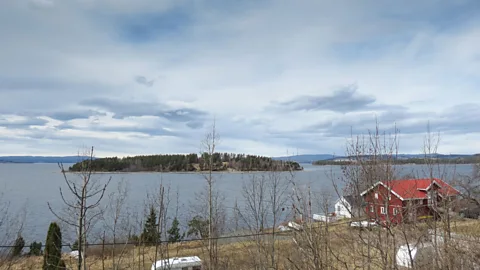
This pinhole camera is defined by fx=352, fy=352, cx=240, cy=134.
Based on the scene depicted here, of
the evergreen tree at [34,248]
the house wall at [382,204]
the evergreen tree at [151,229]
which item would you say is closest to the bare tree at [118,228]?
the evergreen tree at [151,229]

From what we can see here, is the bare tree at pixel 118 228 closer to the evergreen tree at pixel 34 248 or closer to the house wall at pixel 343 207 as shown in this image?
the evergreen tree at pixel 34 248

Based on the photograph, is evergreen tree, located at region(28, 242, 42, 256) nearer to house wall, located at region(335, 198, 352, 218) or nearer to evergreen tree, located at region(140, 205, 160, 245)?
evergreen tree, located at region(140, 205, 160, 245)

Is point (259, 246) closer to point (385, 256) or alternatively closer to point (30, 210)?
point (385, 256)

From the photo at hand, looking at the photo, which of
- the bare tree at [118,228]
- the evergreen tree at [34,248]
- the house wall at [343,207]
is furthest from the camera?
the evergreen tree at [34,248]

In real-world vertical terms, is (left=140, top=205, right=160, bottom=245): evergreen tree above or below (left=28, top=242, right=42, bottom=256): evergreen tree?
above

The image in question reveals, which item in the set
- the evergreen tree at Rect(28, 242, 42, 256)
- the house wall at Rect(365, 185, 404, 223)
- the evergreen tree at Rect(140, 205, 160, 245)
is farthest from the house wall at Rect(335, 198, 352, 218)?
the evergreen tree at Rect(28, 242, 42, 256)

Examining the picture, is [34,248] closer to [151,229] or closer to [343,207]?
[151,229]

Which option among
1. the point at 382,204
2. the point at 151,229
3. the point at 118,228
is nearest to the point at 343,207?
the point at 151,229

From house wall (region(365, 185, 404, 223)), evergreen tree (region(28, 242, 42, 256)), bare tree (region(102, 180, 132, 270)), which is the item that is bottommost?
evergreen tree (region(28, 242, 42, 256))

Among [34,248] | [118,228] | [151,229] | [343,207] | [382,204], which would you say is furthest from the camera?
[343,207]

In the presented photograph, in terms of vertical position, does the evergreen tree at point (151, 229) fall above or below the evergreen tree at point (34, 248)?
above

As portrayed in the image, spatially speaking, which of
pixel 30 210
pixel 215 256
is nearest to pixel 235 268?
pixel 215 256

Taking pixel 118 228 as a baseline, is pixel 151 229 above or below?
above

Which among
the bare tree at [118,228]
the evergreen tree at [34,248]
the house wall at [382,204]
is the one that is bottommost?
the evergreen tree at [34,248]
